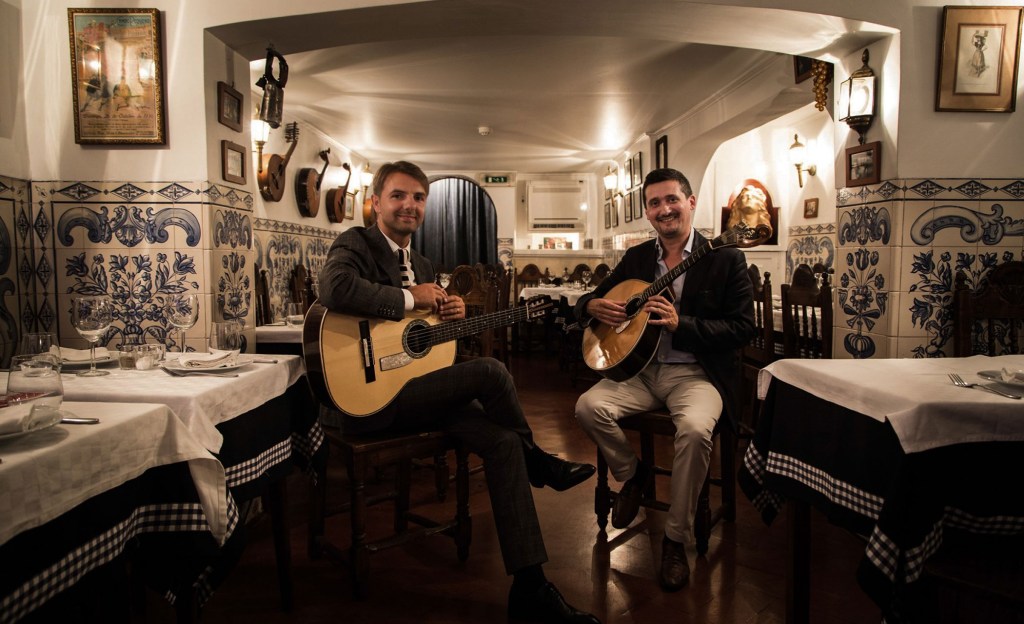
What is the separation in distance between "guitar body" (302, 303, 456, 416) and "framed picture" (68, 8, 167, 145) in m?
1.37

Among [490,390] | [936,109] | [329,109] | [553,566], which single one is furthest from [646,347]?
[329,109]

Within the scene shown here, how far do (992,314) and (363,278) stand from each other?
275cm

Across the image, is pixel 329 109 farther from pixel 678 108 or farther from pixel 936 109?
pixel 936 109

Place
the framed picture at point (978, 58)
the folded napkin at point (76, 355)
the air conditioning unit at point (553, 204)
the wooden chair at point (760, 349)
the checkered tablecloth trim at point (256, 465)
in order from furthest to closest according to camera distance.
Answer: the air conditioning unit at point (553, 204) → the wooden chair at point (760, 349) → the framed picture at point (978, 58) → the folded napkin at point (76, 355) → the checkered tablecloth trim at point (256, 465)

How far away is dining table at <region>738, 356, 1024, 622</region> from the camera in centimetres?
134

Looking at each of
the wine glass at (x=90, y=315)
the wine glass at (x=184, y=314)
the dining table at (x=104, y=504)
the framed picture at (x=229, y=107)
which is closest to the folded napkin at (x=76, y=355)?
the wine glass at (x=90, y=315)

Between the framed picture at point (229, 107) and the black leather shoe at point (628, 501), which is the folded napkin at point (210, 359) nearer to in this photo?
the framed picture at point (229, 107)

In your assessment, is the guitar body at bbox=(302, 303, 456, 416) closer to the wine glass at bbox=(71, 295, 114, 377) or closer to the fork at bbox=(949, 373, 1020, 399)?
the wine glass at bbox=(71, 295, 114, 377)

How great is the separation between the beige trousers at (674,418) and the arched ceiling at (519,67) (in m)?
1.73

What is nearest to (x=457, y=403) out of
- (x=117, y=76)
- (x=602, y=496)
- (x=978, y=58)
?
(x=602, y=496)

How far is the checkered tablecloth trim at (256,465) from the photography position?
1.74m

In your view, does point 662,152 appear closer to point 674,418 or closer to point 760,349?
point 760,349

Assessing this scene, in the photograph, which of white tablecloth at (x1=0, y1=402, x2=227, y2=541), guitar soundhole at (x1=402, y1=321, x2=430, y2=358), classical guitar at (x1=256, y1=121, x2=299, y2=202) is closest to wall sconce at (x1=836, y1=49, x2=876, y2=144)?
guitar soundhole at (x1=402, y1=321, x2=430, y2=358)

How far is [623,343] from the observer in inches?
98.8
